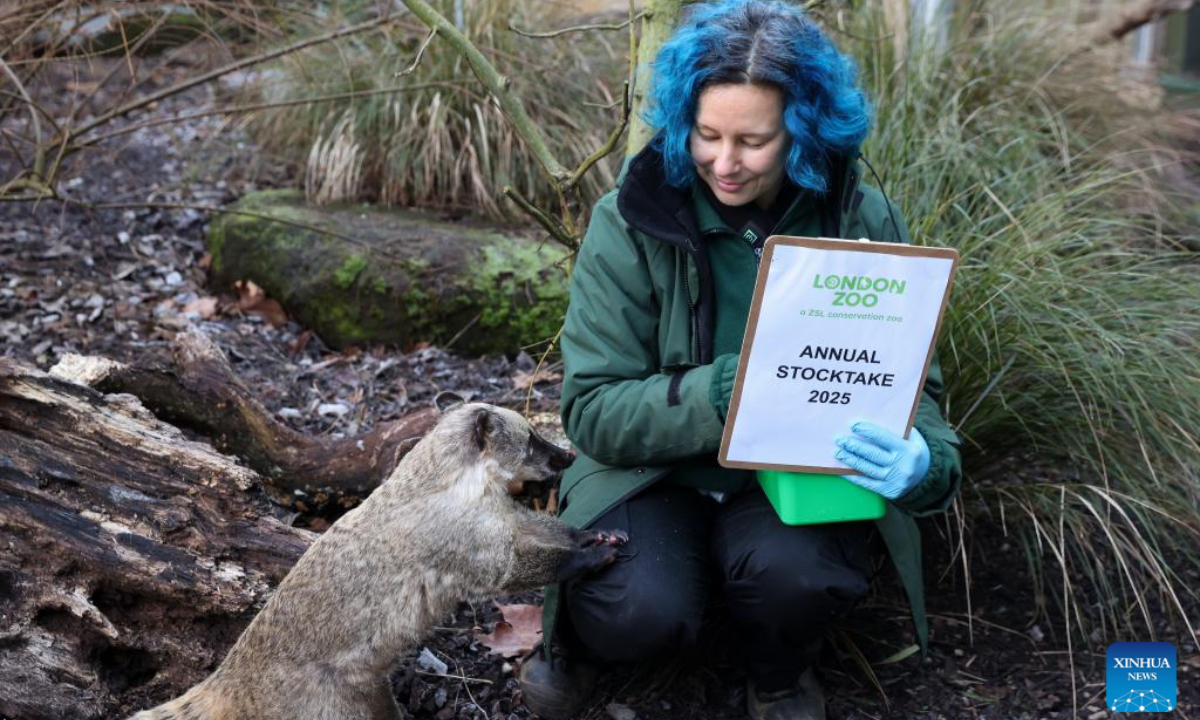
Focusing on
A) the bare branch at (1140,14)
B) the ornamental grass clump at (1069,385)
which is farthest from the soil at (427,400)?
the bare branch at (1140,14)

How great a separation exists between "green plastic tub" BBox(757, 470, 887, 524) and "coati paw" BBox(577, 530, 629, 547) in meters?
0.39

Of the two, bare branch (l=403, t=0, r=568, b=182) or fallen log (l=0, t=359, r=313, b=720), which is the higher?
bare branch (l=403, t=0, r=568, b=182)

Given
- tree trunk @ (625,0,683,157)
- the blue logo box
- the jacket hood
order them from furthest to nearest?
tree trunk @ (625,0,683,157) → the blue logo box → the jacket hood

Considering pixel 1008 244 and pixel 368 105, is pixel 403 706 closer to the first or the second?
pixel 1008 244

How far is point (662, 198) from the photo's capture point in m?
2.66

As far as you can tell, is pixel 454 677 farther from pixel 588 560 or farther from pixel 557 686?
pixel 588 560

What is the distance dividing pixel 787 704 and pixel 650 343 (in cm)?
98

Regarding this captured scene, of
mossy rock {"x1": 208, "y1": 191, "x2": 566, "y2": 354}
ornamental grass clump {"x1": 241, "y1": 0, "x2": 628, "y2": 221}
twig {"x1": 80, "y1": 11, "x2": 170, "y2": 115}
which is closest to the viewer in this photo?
twig {"x1": 80, "y1": 11, "x2": 170, "y2": 115}

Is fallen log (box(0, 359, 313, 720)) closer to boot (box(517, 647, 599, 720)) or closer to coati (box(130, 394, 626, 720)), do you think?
coati (box(130, 394, 626, 720))

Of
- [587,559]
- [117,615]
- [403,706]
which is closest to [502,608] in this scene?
[403,706]

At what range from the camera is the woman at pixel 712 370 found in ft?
8.18

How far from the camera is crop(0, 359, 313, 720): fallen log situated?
2.70 metres

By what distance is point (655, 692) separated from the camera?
3.02 meters

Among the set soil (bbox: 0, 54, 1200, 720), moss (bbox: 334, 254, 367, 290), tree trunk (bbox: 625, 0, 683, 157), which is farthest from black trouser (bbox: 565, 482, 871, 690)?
moss (bbox: 334, 254, 367, 290)
